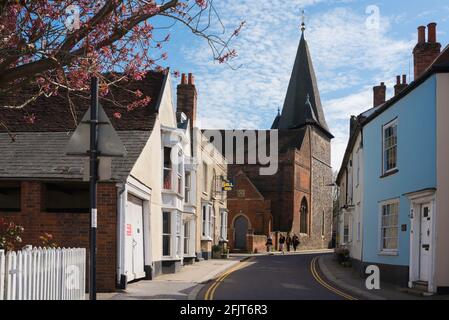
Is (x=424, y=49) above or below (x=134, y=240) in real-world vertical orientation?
above

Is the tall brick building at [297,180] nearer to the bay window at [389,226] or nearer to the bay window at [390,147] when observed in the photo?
the bay window at [389,226]

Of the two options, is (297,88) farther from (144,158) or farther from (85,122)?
(85,122)

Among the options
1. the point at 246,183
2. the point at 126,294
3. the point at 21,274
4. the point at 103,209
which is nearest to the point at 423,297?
the point at 126,294

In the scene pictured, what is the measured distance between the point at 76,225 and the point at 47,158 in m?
→ 2.71

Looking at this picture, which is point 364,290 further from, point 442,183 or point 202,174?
point 202,174

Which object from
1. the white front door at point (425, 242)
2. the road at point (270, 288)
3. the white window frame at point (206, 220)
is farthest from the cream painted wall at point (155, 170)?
the white window frame at point (206, 220)

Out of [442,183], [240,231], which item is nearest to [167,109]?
[442,183]

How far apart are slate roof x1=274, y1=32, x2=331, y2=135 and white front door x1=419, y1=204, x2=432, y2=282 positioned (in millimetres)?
53287

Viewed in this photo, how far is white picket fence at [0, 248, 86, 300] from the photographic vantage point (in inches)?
343

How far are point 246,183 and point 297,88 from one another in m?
23.5

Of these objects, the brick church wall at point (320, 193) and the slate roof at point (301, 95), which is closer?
the brick church wall at point (320, 193)

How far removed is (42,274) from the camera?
10.0m

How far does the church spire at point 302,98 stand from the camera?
230 ft

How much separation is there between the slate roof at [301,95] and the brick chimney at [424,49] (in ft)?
157
